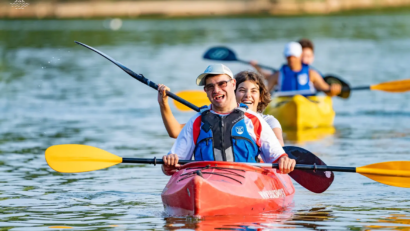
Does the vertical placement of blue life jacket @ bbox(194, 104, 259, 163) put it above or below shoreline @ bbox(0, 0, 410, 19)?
below

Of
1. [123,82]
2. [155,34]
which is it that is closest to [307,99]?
[123,82]

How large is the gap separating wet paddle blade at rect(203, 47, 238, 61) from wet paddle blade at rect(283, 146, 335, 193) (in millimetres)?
7067

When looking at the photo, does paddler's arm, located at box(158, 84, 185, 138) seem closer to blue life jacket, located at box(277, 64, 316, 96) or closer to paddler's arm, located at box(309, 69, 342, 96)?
blue life jacket, located at box(277, 64, 316, 96)

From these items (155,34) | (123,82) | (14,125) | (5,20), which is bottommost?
(14,125)

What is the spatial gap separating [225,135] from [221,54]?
8.42 meters

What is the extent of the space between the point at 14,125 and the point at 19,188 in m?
6.28

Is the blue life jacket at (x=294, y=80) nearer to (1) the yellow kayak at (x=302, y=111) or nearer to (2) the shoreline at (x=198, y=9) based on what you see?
(1) the yellow kayak at (x=302, y=111)

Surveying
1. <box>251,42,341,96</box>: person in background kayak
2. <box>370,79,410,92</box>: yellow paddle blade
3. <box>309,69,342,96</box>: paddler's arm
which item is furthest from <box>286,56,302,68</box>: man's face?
<box>370,79,410,92</box>: yellow paddle blade

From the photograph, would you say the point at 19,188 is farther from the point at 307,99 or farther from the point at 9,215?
the point at 307,99

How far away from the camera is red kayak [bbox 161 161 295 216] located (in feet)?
23.5

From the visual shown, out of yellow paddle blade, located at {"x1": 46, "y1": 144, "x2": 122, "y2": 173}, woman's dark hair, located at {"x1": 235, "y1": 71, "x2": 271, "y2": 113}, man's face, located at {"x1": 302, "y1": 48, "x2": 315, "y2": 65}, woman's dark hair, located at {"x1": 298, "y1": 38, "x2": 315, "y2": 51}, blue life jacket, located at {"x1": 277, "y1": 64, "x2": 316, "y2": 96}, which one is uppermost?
woman's dark hair, located at {"x1": 298, "y1": 38, "x2": 315, "y2": 51}

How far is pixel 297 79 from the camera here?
14492mm

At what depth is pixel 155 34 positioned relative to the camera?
172 feet

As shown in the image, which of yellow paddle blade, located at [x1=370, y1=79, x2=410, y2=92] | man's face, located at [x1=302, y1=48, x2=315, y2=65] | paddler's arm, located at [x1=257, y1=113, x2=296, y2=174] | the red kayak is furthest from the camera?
man's face, located at [x1=302, y1=48, x2=315, y2=65]
